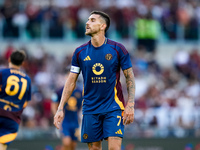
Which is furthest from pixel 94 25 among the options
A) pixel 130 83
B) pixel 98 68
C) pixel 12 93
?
pixel 12 93

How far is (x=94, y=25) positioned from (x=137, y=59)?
1151 centimetres

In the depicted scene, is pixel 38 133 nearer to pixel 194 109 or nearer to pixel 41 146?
pixel 41 146

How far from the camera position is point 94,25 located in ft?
27.0

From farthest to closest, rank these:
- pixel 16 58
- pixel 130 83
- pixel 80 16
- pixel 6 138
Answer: pixel 80 16 < pixel 16 58 < pixel 6 138 < pixel 130 83

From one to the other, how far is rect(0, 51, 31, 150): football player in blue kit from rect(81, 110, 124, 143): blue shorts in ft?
6.25

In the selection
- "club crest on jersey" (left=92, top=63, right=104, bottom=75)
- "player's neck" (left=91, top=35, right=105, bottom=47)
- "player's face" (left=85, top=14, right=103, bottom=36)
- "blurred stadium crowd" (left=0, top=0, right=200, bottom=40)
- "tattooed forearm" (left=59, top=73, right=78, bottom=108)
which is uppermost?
"blurred stadium crowd" (left=0, top=0, right=200, bottom=40)

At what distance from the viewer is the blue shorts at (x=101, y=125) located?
8.01 meters

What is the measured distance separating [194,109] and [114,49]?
837cm

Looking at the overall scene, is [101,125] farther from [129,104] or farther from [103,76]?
[103,76]

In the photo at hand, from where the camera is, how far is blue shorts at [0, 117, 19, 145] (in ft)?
31.0

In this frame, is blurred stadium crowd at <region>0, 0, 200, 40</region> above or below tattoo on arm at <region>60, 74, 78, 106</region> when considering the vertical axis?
above

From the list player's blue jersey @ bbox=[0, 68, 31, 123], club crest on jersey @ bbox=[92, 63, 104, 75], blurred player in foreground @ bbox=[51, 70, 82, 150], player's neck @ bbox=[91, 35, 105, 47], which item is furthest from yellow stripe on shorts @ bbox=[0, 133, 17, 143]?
blurred player in foreground @ bbox=[51, 70, 82, 150]

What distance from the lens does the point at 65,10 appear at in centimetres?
2127

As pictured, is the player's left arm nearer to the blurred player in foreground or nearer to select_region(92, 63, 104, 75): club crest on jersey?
select_region(92, 63, 104, 75): club crest on jersey
